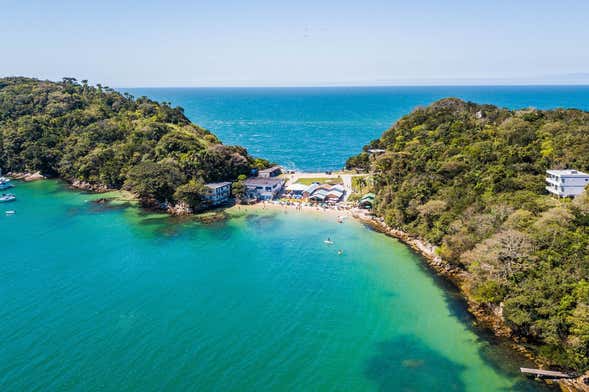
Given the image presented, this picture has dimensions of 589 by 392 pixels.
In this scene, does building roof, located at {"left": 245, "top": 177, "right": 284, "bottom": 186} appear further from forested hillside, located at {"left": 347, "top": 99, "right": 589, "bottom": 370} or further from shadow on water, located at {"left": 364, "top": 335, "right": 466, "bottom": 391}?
shadow on water, located at {"left": 364, "top": 335, "right": 466, "bottom": 391}

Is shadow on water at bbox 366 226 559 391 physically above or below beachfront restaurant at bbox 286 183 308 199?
below

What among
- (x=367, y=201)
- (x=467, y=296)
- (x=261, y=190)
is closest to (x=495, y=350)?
(x=467, y=296)

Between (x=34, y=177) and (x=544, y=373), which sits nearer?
(x=544, y=373)

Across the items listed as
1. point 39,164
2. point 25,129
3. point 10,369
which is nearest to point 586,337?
point 10,369

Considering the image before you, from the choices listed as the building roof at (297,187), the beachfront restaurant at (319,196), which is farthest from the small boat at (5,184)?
the beachfront restaurant at (319,196)

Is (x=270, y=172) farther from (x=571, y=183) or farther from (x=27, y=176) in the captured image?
(x=27, y=176)

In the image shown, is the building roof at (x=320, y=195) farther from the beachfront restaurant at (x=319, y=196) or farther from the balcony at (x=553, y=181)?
the balcony at (x=553, y=181)

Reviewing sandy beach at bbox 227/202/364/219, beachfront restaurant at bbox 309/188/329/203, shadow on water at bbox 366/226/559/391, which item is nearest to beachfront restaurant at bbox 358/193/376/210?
sandy beach at bbox 227/202/364/219

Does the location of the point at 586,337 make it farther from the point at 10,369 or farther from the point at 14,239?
the point at 14,239
